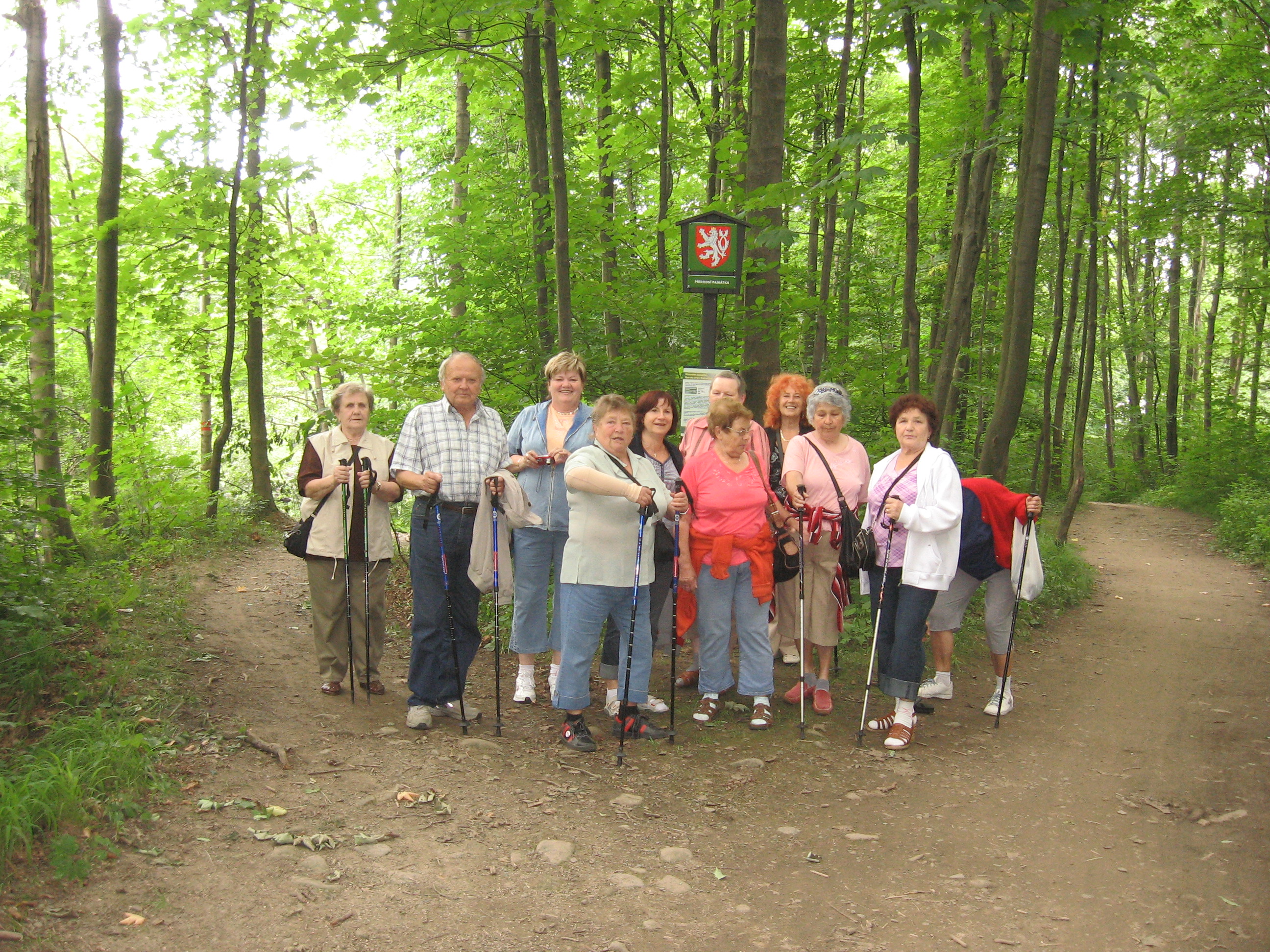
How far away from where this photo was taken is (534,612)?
5656 mm

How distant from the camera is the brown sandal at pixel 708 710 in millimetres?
5469

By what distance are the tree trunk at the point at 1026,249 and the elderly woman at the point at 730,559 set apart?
10.1 ft

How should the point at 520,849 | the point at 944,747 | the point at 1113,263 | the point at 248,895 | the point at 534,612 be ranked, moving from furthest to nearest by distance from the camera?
the point at 1113,263, the point at 534,612, the point at 944,747, the point at 520,849, the point at 248,895

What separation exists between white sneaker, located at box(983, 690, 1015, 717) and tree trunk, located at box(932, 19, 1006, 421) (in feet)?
13.3

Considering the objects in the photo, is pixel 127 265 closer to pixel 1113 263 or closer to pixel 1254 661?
pixel 1254 661

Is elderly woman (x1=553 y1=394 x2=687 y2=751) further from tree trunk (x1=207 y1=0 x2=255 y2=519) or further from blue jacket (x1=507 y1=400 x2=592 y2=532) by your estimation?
tree trunk (x1=207 y1=0 x2=255 y2=519)

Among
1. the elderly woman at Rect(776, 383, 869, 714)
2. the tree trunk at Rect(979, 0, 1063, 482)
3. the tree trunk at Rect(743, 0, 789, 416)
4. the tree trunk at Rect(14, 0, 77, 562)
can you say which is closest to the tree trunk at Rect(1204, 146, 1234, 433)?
the tree trunk at Rect(979, 0, 1063, 482)

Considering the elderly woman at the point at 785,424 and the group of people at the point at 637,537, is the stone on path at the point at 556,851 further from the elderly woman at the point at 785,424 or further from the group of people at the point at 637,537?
the elderly woman at the point at 785,424

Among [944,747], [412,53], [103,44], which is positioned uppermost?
[103,44]

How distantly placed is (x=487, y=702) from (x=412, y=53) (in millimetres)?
4851

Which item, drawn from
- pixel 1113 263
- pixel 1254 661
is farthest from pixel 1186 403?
pixel 1254 661

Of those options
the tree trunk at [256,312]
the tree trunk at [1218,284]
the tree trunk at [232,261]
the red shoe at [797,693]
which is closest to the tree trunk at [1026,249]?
the red shoe at [797,693]

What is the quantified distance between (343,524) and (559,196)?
10.7ft

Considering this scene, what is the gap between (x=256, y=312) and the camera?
12219 millimetres
